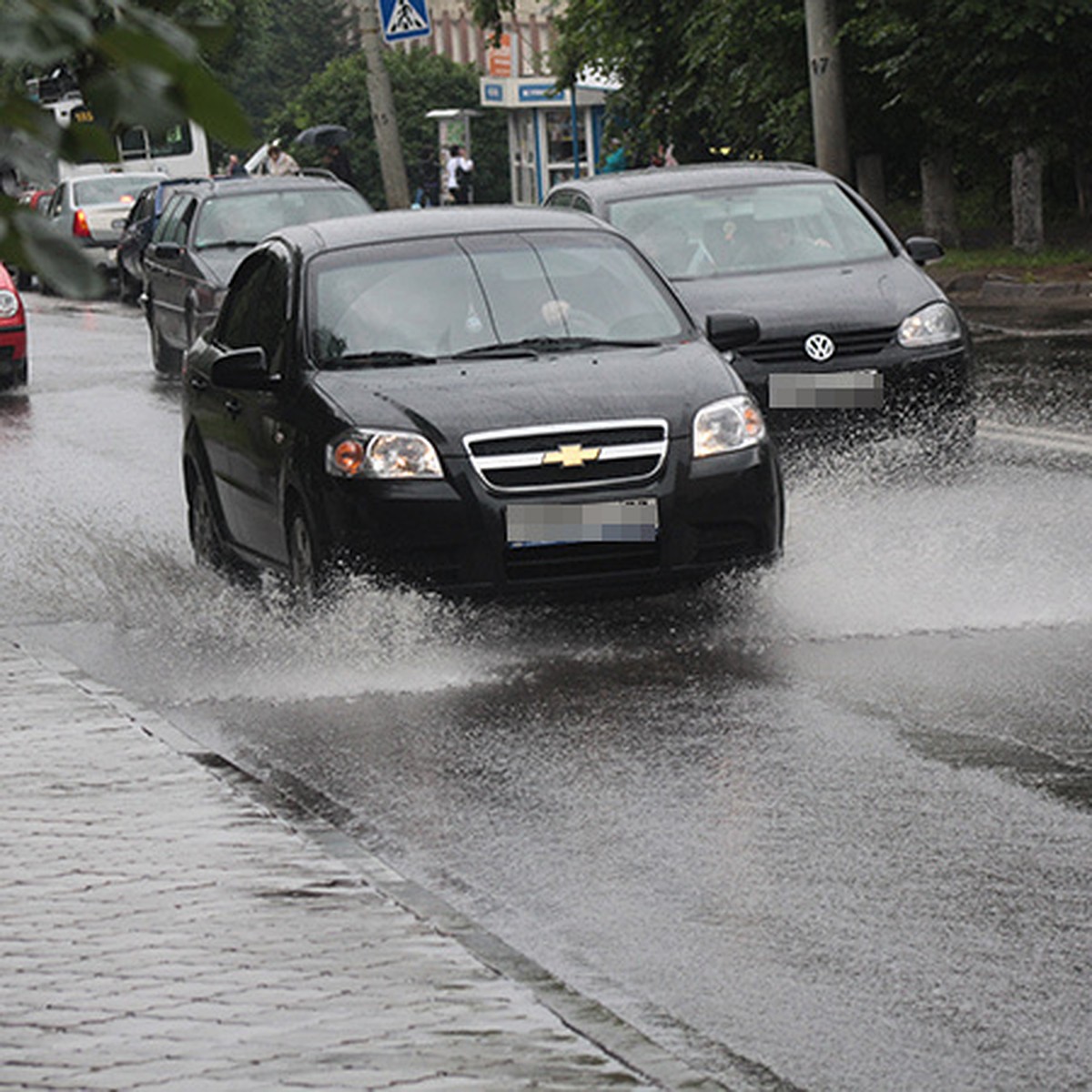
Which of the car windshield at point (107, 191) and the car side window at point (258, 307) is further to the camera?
the car windshield at point (107, 191)

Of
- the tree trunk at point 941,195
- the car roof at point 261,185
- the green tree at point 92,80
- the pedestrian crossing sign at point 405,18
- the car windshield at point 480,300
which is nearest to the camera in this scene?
the green tree at point 92,80

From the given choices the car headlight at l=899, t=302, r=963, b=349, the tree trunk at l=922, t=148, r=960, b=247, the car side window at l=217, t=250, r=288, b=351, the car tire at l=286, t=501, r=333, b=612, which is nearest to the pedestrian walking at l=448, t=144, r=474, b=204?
the tree trunk at l=922, t=148, r=960, b=247

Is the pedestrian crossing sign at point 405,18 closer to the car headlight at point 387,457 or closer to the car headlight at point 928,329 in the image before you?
the car headlight at point 928,329

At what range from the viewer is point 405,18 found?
36.9 metres

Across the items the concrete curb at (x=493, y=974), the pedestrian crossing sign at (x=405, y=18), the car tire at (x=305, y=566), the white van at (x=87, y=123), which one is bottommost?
the concrete curb at (x=493, y=974)

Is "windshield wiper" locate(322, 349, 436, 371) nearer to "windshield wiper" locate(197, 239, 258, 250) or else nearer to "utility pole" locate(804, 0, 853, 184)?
"windshield wiper" locate(197, 239, 258, 250)

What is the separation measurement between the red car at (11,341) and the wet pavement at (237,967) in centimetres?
1700

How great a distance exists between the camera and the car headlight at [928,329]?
14398 millimetres

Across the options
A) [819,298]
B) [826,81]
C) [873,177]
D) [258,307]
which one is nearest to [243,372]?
[258,307]

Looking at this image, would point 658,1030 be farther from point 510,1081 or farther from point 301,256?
point 301,256

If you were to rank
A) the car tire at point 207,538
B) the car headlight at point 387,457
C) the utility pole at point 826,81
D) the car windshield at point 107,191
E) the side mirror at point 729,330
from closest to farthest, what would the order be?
the car headlight at point 387,457, the side mirror at point 729,330, the car tire at point 207,538, the utility pole at point 826,81, the car windshield at point 107,191

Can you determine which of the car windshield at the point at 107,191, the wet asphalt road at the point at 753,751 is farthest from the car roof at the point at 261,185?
the car windshield at the point at 107,191

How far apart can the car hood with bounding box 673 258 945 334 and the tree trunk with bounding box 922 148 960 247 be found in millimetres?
18850

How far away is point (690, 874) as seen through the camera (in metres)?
6.35
